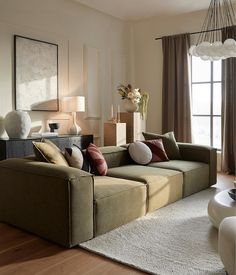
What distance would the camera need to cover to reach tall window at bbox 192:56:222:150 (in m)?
6.10

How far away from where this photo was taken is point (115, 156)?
4234mm

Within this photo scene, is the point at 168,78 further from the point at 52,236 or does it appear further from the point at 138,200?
the point at 52,236

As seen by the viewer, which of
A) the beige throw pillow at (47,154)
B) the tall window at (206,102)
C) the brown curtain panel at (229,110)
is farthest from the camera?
the tall window at (206,102)

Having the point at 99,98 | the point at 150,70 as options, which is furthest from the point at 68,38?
the point at 150,70

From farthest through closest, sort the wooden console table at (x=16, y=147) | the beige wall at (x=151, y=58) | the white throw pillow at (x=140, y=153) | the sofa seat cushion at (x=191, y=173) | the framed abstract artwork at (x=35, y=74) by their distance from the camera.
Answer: the beige wall at (x=151, y=58)
the framed abstract artwork at (x=35, y=74)
the white throw pillow at (x=140, y=153)
the wooden console table at (x=16, y=147)
the sofa seat cushion at (x=191, y=173)

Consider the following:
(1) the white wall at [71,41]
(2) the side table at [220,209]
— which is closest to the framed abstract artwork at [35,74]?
(1) the white wall at [71,41]

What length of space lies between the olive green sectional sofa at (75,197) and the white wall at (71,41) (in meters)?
2.00

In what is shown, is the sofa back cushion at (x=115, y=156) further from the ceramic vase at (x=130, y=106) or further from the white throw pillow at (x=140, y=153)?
the ceramic vase at (x=130, y=106)

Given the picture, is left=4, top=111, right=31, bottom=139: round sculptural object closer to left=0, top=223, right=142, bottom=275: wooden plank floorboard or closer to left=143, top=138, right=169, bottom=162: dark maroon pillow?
left=143, top=138, right=169, bottom=162: dark maroon pillow

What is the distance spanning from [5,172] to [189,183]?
2.20m

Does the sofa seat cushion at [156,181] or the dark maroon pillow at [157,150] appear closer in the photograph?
the sofa seat cushion at [156,181]

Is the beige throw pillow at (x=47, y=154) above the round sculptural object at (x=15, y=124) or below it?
below

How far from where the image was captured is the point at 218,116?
6105 mm

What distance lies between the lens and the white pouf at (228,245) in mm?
1881
